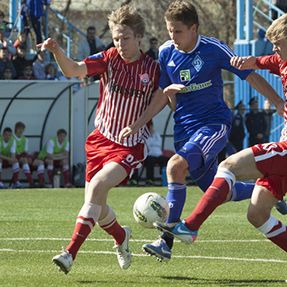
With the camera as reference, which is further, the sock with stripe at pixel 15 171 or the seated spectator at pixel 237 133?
the seated spectator at pixel 237 133

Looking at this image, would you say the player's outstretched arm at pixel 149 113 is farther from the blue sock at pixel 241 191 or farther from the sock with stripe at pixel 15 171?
the sock with stripe at pixel 15 171

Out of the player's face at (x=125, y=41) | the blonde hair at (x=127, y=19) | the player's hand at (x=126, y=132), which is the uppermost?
the blonde hair at (x=127, y=19)

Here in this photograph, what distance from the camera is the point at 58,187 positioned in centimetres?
2620

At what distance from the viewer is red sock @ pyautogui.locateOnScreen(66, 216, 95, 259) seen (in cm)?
923

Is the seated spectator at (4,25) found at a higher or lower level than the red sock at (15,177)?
higher

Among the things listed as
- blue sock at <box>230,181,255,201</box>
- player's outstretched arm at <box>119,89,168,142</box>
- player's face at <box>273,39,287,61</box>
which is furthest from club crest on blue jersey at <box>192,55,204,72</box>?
blue sock at <box>230,181,255,201</box>

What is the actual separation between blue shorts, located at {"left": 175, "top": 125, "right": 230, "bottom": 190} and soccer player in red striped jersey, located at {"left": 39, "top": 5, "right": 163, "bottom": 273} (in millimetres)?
405

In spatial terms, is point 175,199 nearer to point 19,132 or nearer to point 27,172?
point 27,172

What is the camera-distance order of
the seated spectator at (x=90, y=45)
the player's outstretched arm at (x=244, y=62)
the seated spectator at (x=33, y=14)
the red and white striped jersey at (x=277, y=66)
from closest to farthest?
1. the red and white striped jersey at (x=277, y=66)
2. the player's outstretched arm at (x=244, y=62)
3. the seated spectator at (x=33, y=14)
4. the seated spectator at (x=90, y=45)

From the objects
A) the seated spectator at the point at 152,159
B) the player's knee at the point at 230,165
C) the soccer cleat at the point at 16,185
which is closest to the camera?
the player's knee at the point at 230,165

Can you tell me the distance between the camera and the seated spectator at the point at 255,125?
28.5 metres

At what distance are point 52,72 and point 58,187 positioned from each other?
3222 millimetres

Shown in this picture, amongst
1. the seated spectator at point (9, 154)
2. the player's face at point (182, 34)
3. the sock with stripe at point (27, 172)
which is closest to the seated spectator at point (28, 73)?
the seated spectator at point (9, 154)

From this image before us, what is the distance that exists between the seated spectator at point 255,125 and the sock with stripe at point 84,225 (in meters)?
19.3
